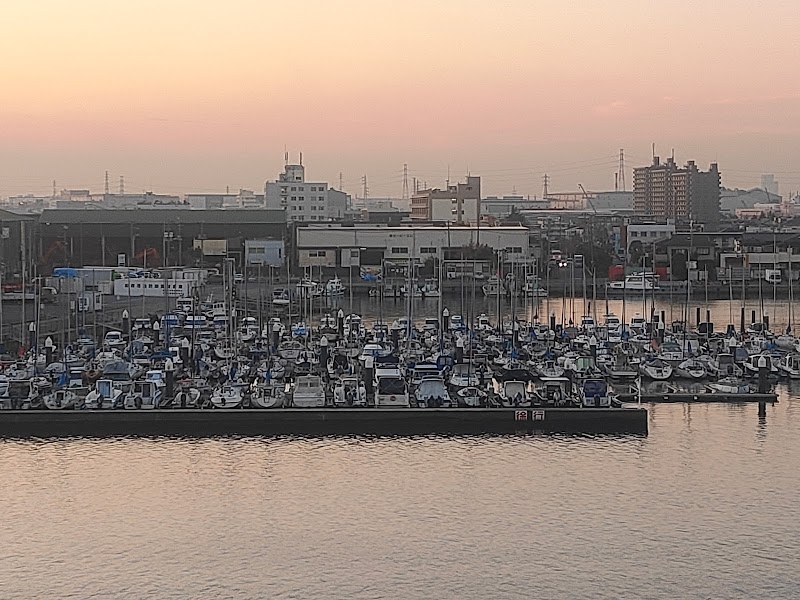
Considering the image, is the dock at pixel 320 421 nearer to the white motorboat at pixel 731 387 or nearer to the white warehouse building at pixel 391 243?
the white motorboat at pixel 731 387

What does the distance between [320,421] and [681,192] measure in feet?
102

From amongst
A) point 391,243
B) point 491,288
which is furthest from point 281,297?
point 391,243

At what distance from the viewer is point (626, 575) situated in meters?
4.37

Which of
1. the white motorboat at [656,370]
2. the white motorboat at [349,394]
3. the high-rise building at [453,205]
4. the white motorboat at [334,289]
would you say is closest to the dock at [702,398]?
the white motorboat at [656,370]

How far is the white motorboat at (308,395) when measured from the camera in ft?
21.4

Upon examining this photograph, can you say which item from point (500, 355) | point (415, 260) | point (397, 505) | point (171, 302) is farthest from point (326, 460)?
point (415, 260)

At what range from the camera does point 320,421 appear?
6.38 metres

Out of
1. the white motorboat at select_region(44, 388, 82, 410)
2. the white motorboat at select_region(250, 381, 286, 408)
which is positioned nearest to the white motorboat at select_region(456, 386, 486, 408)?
the white motorboat at select_region(250, 381, 286, 408)

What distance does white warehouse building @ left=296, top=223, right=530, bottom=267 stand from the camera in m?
17.8

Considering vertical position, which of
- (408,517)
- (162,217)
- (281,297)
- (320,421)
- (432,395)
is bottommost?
(408,517)

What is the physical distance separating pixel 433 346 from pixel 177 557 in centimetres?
446

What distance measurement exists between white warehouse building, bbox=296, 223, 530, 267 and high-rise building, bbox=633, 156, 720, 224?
16.4 m

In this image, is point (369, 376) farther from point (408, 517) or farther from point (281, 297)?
point (281, 297)

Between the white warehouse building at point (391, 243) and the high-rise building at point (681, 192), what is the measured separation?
16442 mm
